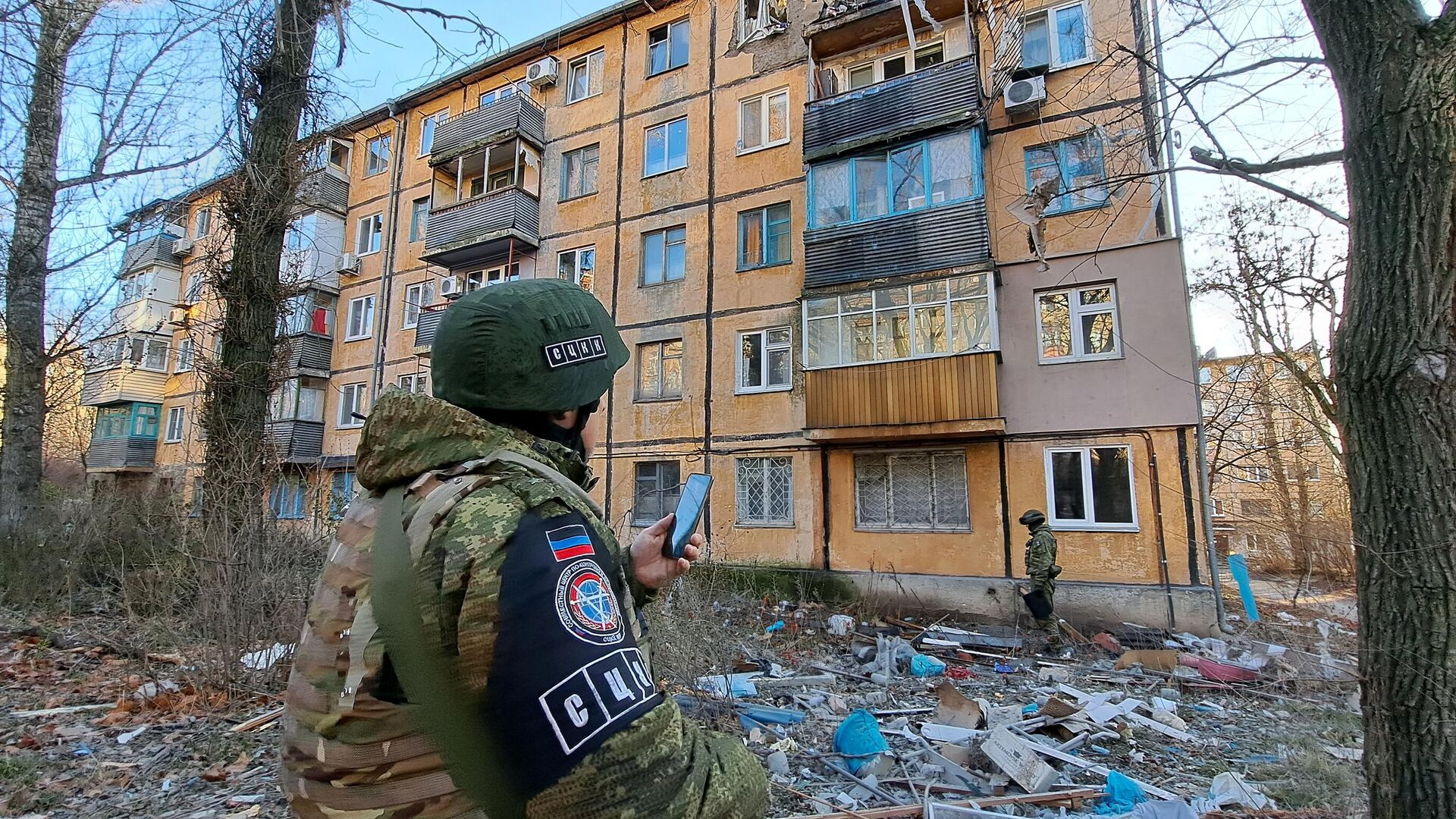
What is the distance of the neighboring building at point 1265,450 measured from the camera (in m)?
14.2

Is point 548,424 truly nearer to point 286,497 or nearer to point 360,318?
point 286,497

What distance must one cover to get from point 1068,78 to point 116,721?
15034 millimetres

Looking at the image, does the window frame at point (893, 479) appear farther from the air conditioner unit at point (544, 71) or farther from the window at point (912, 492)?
the air conditioner unit at point (544, 71)

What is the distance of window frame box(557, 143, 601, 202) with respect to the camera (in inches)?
660

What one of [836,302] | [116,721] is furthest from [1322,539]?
[116,721]

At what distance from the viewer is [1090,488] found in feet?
34.8

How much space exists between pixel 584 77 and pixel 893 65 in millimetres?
8678

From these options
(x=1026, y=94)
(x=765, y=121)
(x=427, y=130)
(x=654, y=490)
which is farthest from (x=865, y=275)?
(x=427, y=130)

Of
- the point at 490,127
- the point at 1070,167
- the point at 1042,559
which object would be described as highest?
the point at 490,127

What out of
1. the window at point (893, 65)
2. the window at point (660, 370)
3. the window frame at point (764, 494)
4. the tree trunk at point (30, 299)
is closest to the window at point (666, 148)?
the window at point (893, 65)

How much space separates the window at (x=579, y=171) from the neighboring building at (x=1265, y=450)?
53.2ft

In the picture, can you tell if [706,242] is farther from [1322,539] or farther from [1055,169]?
[1322,539]

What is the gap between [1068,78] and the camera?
11570 millimetres

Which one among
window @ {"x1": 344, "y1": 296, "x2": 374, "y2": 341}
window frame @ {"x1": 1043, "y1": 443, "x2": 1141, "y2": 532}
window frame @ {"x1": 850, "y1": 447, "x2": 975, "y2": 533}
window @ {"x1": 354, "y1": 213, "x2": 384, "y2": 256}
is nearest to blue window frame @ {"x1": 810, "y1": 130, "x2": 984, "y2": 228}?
window frame @ {"x1": 850, "y1": 447, "x2": 975, "y2": 533}
